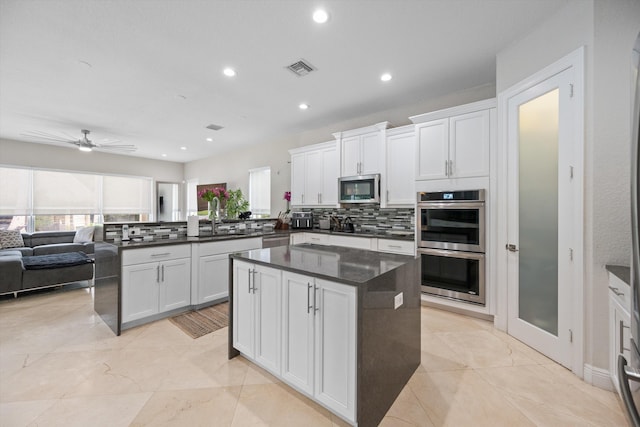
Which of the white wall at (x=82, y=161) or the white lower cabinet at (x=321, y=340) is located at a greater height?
the white wall at (x=82, y=161)

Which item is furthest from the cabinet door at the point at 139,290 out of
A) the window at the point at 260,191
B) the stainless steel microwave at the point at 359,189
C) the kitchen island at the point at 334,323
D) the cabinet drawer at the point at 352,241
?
the window at the point at 260,191

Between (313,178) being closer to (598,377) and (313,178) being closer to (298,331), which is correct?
(298,331)

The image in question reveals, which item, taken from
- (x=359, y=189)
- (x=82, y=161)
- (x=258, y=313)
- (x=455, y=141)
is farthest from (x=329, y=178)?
(x=82, y=161)

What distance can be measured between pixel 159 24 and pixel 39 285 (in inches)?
161

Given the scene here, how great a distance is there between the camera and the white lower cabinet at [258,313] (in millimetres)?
1876

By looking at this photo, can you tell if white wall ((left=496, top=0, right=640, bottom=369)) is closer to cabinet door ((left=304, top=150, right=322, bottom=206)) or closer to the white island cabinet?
cabinet door ((left=304, top=150, right=322, bottom=206))

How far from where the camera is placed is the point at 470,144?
3.04 m

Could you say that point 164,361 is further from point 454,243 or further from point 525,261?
point 525,261

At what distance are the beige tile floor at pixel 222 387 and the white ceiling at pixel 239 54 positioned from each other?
2827 mm

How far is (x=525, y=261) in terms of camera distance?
251 cm

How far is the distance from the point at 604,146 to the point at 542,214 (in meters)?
0.67

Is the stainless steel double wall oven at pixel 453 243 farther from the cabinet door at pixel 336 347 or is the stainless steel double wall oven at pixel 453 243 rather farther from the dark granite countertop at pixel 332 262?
the cabinet door at pixel 336 347

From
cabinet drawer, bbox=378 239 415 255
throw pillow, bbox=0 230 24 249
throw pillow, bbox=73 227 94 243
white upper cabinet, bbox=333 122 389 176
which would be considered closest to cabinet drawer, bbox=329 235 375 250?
cabinet drawer, bbox=378 239 415 255

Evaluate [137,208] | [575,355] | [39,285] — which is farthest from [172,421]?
[137,208]
